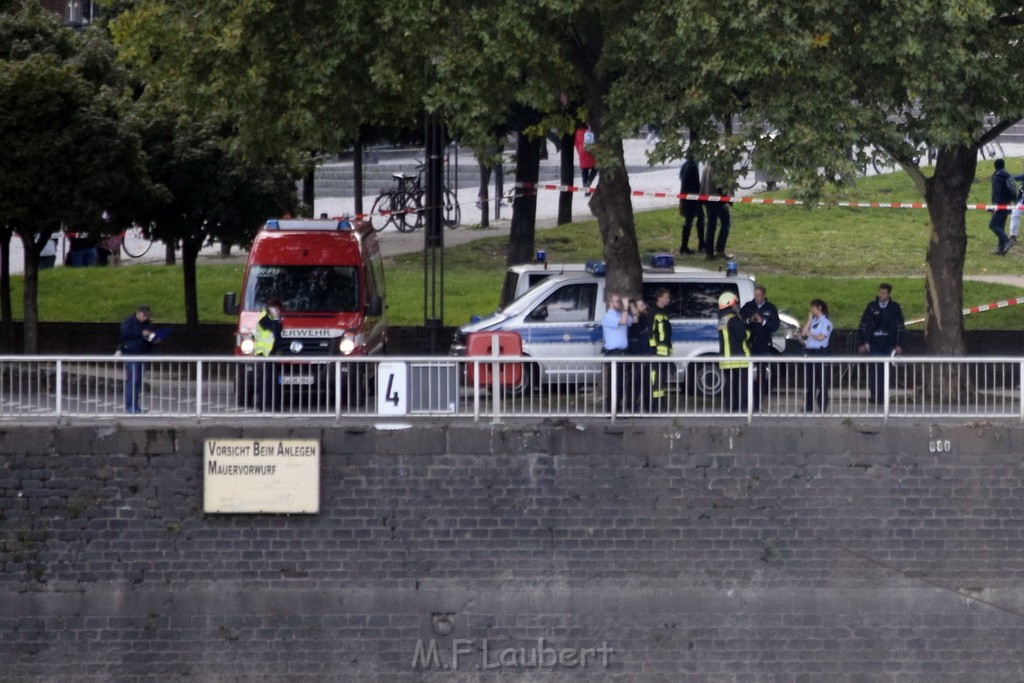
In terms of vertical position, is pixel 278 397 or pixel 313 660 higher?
pixel 278 397

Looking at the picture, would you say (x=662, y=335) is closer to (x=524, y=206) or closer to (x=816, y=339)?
(x=816, y=339)

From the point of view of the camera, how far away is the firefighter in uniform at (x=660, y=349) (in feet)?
48.9

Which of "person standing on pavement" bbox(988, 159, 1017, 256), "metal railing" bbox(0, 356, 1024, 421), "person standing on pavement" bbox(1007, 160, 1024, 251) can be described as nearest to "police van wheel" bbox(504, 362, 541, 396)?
"metal railing" bbox(0, 356, 1024, 421)

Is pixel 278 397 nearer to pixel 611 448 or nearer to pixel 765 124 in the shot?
pixel 611 448

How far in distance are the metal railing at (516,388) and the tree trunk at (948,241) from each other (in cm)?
296

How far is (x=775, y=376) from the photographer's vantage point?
14.9 m

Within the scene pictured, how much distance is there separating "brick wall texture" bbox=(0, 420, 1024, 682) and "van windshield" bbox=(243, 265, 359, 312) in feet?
12.3

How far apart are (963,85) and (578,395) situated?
5.01 meters

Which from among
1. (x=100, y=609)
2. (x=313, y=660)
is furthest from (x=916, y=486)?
(x=100, y=609)

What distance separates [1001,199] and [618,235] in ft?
37.2

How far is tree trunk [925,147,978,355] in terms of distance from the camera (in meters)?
17.6

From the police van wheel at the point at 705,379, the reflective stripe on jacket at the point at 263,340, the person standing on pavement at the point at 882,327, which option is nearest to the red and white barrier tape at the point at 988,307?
the person standing on pavement at the point at 882,327

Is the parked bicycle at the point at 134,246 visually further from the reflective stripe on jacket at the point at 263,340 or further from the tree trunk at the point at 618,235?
the tree trunk at the point at 618,235

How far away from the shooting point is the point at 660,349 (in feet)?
51.5
